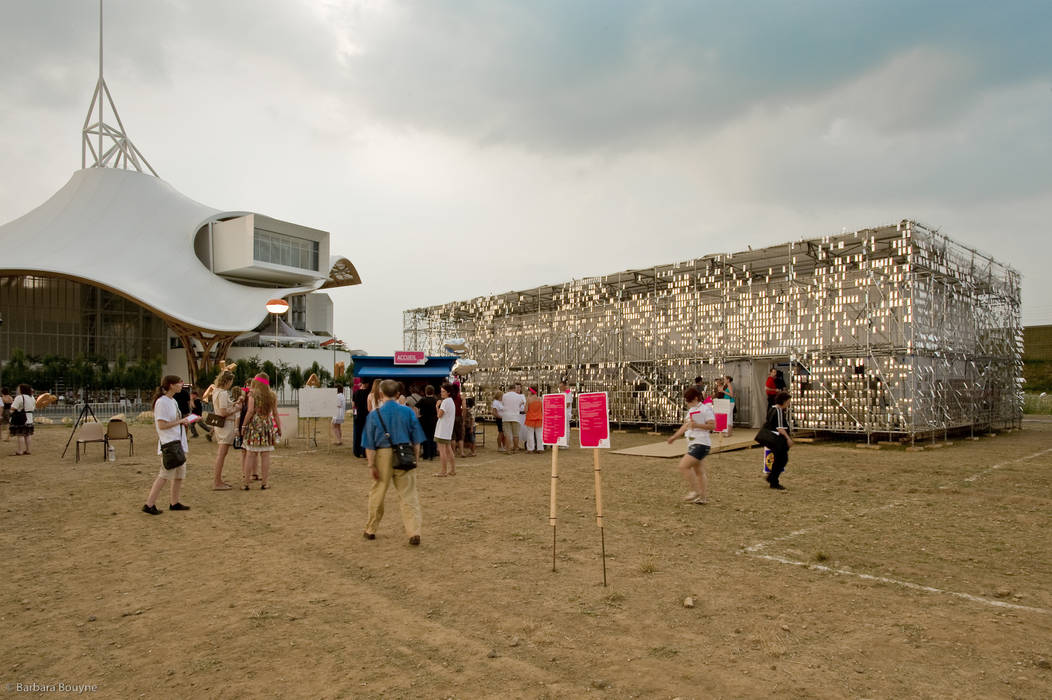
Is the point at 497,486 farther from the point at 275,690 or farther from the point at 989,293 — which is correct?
the point at 989,293

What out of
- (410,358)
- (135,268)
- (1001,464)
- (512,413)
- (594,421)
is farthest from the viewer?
(135,268)

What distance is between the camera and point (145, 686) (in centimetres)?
341

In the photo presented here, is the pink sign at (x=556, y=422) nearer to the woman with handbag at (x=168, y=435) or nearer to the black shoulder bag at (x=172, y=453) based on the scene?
the woman with handbag at (x=168, y=435)

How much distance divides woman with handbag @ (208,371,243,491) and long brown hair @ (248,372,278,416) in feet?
2.70

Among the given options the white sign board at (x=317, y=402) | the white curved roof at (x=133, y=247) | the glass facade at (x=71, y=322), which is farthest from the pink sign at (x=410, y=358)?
the glass facade at (x=71, y=322)

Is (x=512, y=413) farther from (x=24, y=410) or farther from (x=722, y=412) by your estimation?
(x=24, y=410)

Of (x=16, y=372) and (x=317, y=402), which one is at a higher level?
(x=16, y=372)

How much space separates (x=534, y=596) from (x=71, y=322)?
5513 centimetres

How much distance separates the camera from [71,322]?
4775 cm

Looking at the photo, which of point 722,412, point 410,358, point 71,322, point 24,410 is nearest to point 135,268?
point 71,322

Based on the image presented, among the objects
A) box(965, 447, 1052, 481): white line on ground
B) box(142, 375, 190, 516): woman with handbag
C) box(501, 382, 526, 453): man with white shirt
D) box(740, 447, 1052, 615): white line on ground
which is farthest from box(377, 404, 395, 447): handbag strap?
box(965, 447, 1052, 481): white line on ground

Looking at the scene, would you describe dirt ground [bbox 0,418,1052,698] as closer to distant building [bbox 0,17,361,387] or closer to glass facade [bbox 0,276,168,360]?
distant building [bbox 0,17,361,387]

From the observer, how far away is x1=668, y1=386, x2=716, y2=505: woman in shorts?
8.14 meters

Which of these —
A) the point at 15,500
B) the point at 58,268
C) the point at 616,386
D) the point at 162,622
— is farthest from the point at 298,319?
the point at 162,622
